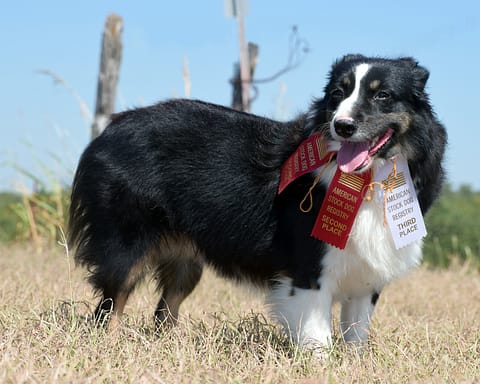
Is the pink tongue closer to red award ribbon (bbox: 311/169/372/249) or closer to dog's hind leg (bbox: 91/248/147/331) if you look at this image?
red award ribbon (bbox: 311/169/372/249)

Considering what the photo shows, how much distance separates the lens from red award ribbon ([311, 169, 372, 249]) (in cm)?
377

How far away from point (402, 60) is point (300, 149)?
0.74 m

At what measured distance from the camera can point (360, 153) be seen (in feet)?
12.0

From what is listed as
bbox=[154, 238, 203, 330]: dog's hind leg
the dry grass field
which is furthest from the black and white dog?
the dry grass field

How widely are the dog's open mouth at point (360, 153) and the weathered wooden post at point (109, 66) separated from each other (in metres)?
6.15

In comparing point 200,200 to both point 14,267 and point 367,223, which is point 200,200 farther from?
point 14,267

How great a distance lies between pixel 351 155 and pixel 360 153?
5 centimetres

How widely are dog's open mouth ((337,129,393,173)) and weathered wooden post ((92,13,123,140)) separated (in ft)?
20.2

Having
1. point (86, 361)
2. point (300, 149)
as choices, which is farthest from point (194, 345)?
point (300, 149)

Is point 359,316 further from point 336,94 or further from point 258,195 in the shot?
point 336,94

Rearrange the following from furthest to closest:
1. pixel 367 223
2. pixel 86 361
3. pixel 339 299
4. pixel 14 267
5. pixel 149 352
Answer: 1. pixel 14 267
2. pixel 339 299
3. pixel 367 223
4. pixel 149 352
5. pixel 86 361

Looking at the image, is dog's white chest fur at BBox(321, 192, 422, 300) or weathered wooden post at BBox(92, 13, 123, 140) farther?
weathered wooden post at BBox(92, 13, 123, 140)

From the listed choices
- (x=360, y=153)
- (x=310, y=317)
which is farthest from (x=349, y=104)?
(x=310, y=317)

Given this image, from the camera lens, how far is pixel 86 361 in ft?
10.9
